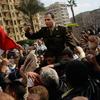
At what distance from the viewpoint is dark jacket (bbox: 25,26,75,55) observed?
6188 millimetres

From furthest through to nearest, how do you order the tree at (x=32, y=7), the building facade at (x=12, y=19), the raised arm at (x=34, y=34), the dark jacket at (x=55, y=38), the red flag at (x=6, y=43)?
the building facade at (x=12, y=19)
the tree at (x=32, y=7)
the red flag at (x=6, y=43)
the raised arm at (x=34, y=34)
the dark jacket at (x=55, y=38)

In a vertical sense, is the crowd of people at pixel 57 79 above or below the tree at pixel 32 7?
above

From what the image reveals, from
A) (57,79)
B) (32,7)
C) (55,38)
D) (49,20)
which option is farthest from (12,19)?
(57,79)

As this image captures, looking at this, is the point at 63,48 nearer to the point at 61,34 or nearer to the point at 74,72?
the point at 61,34

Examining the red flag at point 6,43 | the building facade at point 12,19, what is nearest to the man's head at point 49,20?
the red flag at point 6,43

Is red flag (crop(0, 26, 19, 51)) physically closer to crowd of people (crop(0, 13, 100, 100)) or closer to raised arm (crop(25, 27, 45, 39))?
raised arm (crop(25, 27, 45, 39))

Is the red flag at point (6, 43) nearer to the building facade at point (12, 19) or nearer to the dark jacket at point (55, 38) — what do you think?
the dark jacket at point (55, 38)

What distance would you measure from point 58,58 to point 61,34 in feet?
2.21

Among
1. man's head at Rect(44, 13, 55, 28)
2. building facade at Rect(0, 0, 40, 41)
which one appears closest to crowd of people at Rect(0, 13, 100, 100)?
man's head at Rect(44, 13, 55, 28)

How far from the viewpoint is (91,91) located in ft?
13.2

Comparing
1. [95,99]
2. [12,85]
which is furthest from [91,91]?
[12,85]

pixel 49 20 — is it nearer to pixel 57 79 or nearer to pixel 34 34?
pixel 34 34

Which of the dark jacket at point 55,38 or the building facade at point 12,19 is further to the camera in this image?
the building facade at point 12,19

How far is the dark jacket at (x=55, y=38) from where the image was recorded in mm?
6188
